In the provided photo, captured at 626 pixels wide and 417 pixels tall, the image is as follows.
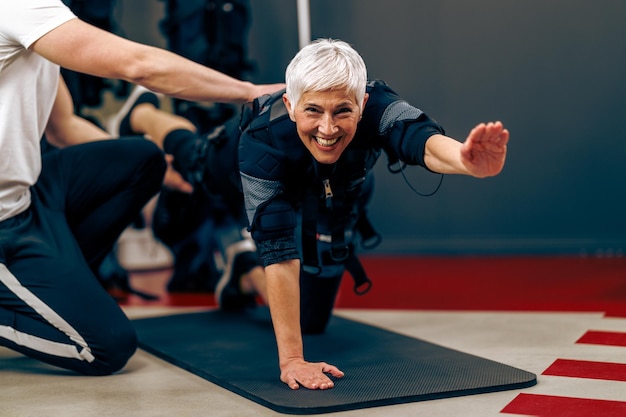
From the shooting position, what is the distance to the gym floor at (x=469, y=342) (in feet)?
5.87

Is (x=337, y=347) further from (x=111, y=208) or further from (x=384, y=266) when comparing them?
(x=384, y=266)

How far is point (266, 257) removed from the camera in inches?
79.6

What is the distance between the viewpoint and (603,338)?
236 centimetres

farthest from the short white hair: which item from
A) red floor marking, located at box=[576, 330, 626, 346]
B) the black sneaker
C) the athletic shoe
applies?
the athletic shoe

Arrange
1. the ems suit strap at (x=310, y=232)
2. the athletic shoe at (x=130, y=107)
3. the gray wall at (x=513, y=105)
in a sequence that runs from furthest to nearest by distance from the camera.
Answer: the gray wall at (x=513, y=105)
the athletic shoe at (x=130, y=107)
the ems suit strap at (x=310, y=232)

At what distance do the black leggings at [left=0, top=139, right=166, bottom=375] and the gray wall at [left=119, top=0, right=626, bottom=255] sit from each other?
183 cm

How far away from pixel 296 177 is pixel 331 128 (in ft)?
0.97

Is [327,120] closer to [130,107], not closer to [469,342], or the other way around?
[469,342]

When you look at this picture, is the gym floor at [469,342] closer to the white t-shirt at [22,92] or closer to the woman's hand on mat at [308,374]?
the woman's hand on mat at [308,374]

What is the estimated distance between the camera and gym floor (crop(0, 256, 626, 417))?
1788mm

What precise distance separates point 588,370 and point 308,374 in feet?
2.31

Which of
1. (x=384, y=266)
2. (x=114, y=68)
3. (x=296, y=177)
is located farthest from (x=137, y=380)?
(x=384, y=266)

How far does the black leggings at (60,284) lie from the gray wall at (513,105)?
A: 1.83 m

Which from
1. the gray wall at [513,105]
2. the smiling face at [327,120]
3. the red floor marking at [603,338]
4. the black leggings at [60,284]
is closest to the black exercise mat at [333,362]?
the black leggings at [60,284]
